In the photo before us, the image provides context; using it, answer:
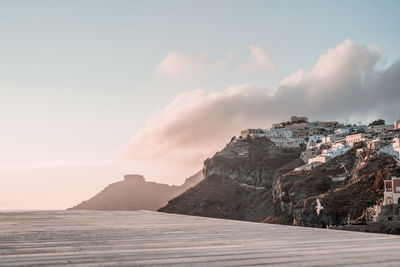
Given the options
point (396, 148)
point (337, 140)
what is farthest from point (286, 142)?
point (396, 148)

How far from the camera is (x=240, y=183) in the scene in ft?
558

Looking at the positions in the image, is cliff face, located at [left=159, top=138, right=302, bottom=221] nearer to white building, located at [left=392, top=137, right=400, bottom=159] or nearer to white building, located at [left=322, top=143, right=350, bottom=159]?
white building, located at [left=322, top=143, right=350, bottom=159]

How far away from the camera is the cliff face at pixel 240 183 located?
154 metres

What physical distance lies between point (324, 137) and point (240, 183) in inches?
1582

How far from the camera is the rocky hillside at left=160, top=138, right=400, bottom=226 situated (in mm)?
92062

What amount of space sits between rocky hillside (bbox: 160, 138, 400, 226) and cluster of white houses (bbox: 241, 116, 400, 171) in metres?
3.80

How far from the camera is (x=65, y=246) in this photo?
6465 millimetres

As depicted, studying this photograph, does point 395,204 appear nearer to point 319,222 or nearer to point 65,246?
point 319,222

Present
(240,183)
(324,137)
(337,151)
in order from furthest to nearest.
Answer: (240,183) < (324,137) < (337,151)

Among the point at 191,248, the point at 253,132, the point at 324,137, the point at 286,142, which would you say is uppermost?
the point at 253,132

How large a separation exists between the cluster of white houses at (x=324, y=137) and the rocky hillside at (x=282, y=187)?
150 inches

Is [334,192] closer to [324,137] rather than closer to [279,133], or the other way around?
[324,137]

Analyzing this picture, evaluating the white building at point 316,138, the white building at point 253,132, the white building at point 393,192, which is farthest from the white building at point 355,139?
the white building at point 253,132

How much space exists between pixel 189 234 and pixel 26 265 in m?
3.93
